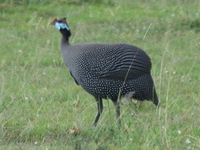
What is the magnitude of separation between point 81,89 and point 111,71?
58.7 inches

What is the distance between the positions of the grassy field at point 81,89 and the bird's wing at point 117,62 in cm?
22

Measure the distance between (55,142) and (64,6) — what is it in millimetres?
6507

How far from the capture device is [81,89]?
6051 mm

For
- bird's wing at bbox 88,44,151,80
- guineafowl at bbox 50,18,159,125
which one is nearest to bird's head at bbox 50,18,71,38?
guineafowl at bbox 50,18,159,125

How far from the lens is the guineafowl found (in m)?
4.59

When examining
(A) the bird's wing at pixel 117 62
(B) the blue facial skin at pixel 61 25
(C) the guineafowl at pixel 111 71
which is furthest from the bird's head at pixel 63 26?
(A) the bird's wing at pixel 117 62

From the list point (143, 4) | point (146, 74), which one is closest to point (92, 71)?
Result: point (146, 74)

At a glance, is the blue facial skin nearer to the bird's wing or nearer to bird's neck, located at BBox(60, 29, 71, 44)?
bird's neck, located at BBox(60, 29, 71, 44)

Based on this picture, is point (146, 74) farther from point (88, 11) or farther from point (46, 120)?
point (88, 11)

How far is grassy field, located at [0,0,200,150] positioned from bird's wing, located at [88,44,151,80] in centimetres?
22

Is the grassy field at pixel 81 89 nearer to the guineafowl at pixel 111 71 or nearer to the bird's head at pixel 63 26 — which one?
the guineafowl at pixel 111 71

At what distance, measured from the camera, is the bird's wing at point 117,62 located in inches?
181

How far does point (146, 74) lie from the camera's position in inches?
187

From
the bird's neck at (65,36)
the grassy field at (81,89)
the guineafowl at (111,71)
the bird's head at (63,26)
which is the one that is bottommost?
the grassy field at (81,89)
